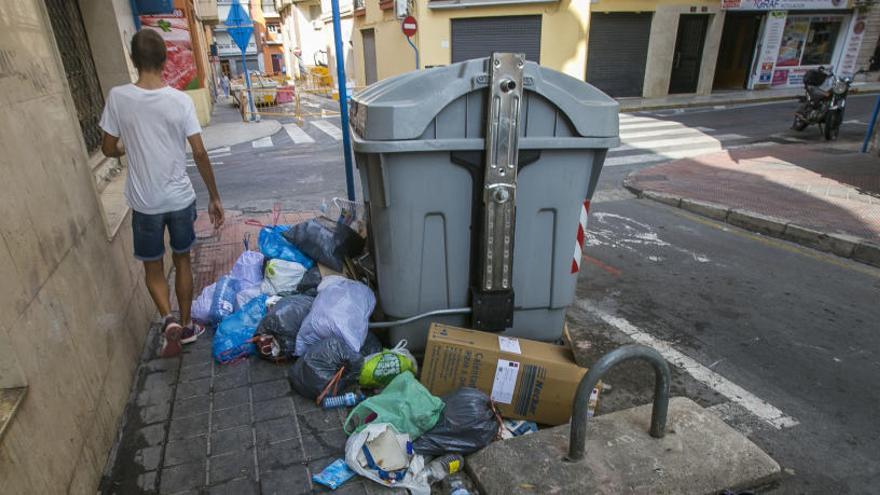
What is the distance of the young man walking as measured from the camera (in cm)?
297

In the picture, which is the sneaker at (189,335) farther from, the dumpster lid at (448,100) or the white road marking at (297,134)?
the white road marking at (297,134)

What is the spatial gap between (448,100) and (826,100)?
11710mm

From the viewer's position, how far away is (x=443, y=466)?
2.46 meters

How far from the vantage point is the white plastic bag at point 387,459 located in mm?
2320

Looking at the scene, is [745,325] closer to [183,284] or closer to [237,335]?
[237,335]

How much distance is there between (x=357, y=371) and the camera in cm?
293

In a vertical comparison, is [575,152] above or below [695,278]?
above

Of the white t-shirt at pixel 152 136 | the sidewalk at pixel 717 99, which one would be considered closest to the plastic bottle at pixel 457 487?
the white t-shirt at pixel 152 136

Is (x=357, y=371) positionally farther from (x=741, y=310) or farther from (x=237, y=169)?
(x=237, y=169)

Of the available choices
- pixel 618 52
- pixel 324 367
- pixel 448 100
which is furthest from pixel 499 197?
pixel 618 52

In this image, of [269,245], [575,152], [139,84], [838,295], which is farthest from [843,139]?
[139,84]

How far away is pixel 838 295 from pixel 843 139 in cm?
878

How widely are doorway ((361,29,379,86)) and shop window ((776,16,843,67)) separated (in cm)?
1732

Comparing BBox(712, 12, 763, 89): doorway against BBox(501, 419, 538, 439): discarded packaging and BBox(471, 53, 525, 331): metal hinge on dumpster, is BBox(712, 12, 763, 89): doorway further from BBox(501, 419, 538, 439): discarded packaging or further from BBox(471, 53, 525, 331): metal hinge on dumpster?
BBox(501, 419, 538, 439): discarded packaging
